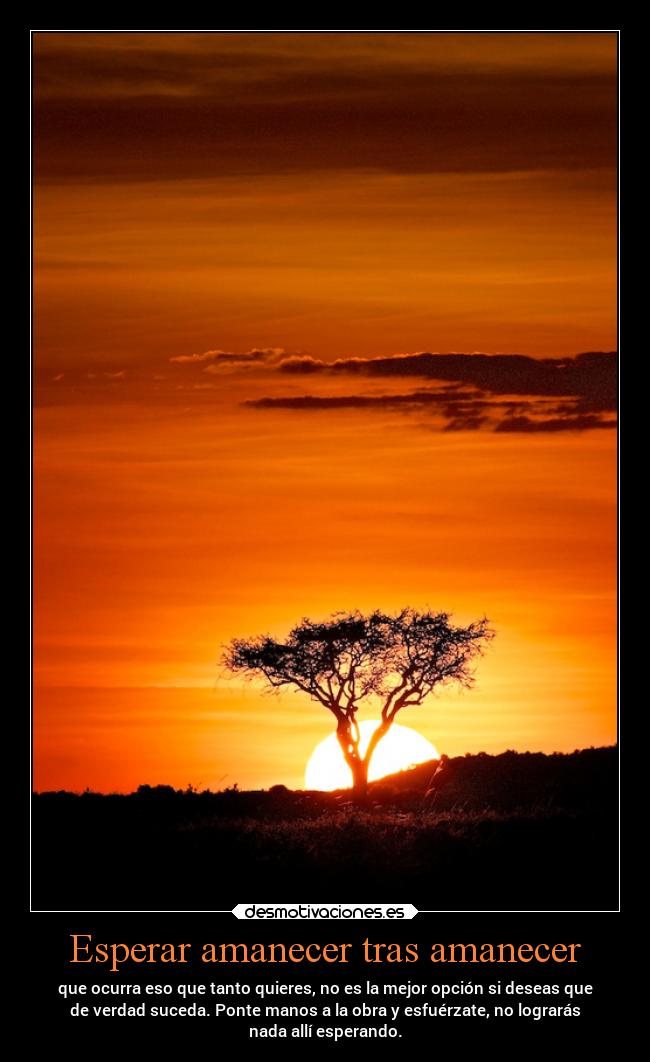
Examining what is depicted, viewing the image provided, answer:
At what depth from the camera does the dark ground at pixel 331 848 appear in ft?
86.4

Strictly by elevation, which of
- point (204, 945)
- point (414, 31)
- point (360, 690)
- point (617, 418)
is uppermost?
point (414, 31)

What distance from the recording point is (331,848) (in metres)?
28.4

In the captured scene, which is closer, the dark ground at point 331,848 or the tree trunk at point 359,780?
the dark ground at point 331,848

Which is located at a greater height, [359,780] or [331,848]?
[359,780]

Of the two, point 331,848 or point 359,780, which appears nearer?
point 331,848

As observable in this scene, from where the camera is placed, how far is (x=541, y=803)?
33375mm

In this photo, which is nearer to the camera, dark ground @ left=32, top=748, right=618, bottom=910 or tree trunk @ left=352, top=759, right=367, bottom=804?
dark ground @ left=32, top=748, right=618, bottom=910

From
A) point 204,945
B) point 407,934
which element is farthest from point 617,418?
point 204,945

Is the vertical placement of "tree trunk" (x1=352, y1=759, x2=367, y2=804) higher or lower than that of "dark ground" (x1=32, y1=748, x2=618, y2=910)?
higher

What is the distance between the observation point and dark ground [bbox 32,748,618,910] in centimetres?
2634

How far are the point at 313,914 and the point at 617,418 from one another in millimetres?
9234

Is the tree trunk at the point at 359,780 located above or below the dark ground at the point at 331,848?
above

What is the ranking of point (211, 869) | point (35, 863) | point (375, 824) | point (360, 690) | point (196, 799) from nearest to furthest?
point (35, 863)
point (211, 869)
point (375, 824)
point (196, 799)
point (360, 690)

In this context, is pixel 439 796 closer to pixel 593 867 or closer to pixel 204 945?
pixel 593 867
